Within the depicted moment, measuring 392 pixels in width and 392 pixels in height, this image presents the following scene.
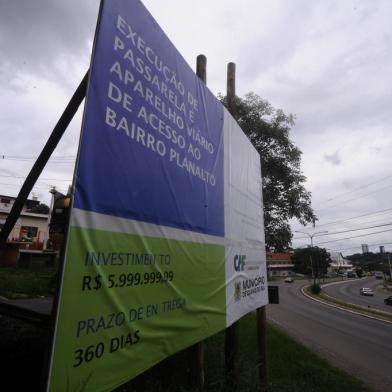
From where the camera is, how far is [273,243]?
1359cm

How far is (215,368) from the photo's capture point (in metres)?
5.52

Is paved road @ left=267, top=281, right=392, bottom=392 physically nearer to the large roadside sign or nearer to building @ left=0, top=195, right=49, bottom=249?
the large roadside sign

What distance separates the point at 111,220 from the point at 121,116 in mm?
→ 790

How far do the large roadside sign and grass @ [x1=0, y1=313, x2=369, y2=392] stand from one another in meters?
1.30

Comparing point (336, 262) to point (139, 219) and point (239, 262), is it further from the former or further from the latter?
point (139, 219)

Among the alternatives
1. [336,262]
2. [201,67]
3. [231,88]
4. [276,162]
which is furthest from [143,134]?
[336,262]

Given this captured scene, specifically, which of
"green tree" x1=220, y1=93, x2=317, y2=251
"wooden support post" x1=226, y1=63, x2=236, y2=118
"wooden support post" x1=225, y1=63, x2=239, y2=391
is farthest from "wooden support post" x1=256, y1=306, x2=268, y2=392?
"green tree" x1=220, y1=93, x2=317, y2=251

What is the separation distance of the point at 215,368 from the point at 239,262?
2.57 meters

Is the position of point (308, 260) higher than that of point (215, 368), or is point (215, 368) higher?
point (308, 260)

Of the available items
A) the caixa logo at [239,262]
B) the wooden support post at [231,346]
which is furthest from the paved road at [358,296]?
the caixa logo at [239,262]

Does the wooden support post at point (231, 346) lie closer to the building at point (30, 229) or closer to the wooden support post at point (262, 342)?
the wooden support post at point (262, 342)

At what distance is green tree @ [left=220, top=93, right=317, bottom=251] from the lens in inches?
551

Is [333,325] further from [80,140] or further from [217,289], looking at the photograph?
[80,140]

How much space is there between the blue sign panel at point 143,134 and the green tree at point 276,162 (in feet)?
35.6
